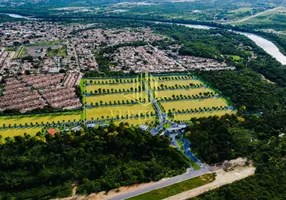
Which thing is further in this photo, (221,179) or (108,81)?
(108,81)

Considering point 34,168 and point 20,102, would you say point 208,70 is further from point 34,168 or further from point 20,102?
point 34,168

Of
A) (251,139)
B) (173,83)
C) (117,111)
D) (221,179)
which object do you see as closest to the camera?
(221,179)

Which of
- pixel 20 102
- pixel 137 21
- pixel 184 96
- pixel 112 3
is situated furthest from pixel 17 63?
pixel 112 3

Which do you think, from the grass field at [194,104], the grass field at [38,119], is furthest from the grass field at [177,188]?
the grass field at [38,119]

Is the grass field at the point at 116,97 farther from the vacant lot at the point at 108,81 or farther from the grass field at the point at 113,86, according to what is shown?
the vacant lot at the point at 108,81

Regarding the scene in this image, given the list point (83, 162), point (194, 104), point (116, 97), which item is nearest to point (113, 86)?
point (116, 97)

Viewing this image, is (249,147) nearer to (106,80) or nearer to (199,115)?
(199,115)

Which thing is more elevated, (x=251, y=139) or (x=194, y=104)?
(x=251, y=139)
